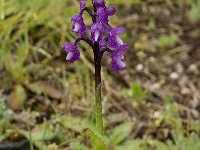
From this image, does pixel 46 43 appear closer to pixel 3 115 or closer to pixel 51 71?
pixel 51 71

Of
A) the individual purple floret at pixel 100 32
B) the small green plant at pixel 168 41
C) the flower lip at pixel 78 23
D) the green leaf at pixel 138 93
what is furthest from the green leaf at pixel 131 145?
the small green plant at pixel 168 41

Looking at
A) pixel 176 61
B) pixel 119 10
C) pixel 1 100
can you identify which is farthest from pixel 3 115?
pixel 119 10

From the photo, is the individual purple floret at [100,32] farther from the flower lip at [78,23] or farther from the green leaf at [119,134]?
the green leaf at [119,134]

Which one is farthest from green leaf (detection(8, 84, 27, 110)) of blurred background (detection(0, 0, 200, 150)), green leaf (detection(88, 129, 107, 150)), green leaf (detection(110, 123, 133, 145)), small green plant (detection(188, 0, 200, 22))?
small green plant (detection(188, 0, 200, 22))

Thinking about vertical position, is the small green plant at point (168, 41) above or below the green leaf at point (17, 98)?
above

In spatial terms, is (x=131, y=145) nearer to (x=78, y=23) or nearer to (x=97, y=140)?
(x=97, y=140)

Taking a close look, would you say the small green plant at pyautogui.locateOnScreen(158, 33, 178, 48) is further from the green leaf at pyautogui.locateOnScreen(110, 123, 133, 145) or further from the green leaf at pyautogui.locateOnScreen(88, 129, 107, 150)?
the green leaf at pyautogui.locateOnScreen(88, 129, 107, 150)

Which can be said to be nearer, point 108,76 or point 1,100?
point 1,100

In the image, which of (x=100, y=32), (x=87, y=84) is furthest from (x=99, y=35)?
(x=87, y=84)
